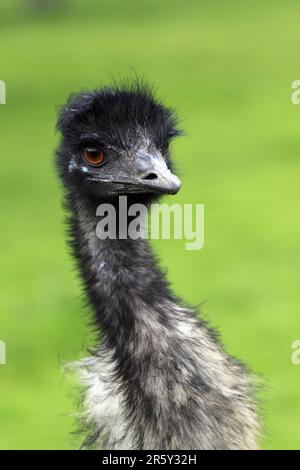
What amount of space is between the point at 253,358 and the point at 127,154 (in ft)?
11.9

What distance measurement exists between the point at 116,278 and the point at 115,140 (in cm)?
34

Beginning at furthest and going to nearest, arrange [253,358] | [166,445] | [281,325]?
[281,325] < [253,358] < [166,445]

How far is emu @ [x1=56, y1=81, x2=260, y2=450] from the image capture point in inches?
135

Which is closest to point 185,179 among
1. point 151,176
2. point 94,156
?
point 94,156

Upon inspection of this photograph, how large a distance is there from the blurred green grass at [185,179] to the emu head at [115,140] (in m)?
0.37

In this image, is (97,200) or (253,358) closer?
(97,200)

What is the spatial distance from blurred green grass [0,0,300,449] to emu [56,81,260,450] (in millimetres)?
399

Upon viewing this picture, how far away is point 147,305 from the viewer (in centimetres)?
349

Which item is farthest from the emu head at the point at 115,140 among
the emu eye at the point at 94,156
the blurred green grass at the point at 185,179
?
the blurred green grass at the point at 185,179

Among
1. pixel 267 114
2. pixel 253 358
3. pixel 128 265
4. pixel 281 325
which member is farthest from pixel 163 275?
pixel 267 114

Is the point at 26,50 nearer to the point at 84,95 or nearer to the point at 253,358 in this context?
the point at 253,358

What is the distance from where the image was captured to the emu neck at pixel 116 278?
3.49 m

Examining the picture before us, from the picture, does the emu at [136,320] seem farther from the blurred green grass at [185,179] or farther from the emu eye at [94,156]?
the blurred green grass at [185,179]

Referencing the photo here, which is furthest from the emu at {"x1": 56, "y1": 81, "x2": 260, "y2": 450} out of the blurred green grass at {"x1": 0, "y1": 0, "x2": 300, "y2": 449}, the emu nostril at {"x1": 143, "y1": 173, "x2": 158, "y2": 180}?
the blurred green grass at {"x1": 0, "y1": 0, "x2": 300, "y2": 449}
